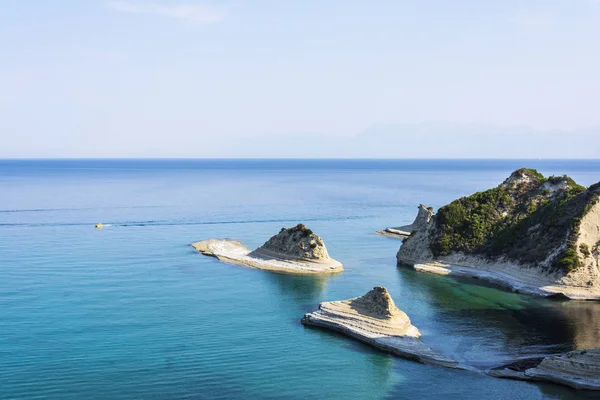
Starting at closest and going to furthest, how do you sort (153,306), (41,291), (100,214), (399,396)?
(399,396)
(153,306)
(41,291)
(100,214)

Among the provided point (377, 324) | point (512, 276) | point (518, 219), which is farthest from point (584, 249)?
point (377, 324)

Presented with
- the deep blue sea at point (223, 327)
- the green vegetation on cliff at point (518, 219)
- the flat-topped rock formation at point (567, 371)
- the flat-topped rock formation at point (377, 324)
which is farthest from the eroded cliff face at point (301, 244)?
the flat-topped rock formation at point (567, 371)

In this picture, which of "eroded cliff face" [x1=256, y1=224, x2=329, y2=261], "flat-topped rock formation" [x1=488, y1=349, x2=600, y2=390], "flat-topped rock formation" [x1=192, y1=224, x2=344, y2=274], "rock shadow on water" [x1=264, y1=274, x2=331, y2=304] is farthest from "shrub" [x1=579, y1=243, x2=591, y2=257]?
"eroded cliff face" [x1=256, y1=224, x2=329, y2=261]

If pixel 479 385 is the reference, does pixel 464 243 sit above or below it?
above

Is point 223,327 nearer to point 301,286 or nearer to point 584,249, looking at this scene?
point 301,286

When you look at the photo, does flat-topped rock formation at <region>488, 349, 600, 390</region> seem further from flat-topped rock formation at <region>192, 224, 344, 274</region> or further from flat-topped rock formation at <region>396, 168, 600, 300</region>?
flat-topped rock formation at <region>192, 224, 344, 274</region>

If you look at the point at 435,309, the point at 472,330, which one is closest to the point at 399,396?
the point at 472,330

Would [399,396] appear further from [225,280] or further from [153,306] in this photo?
[225,280]
